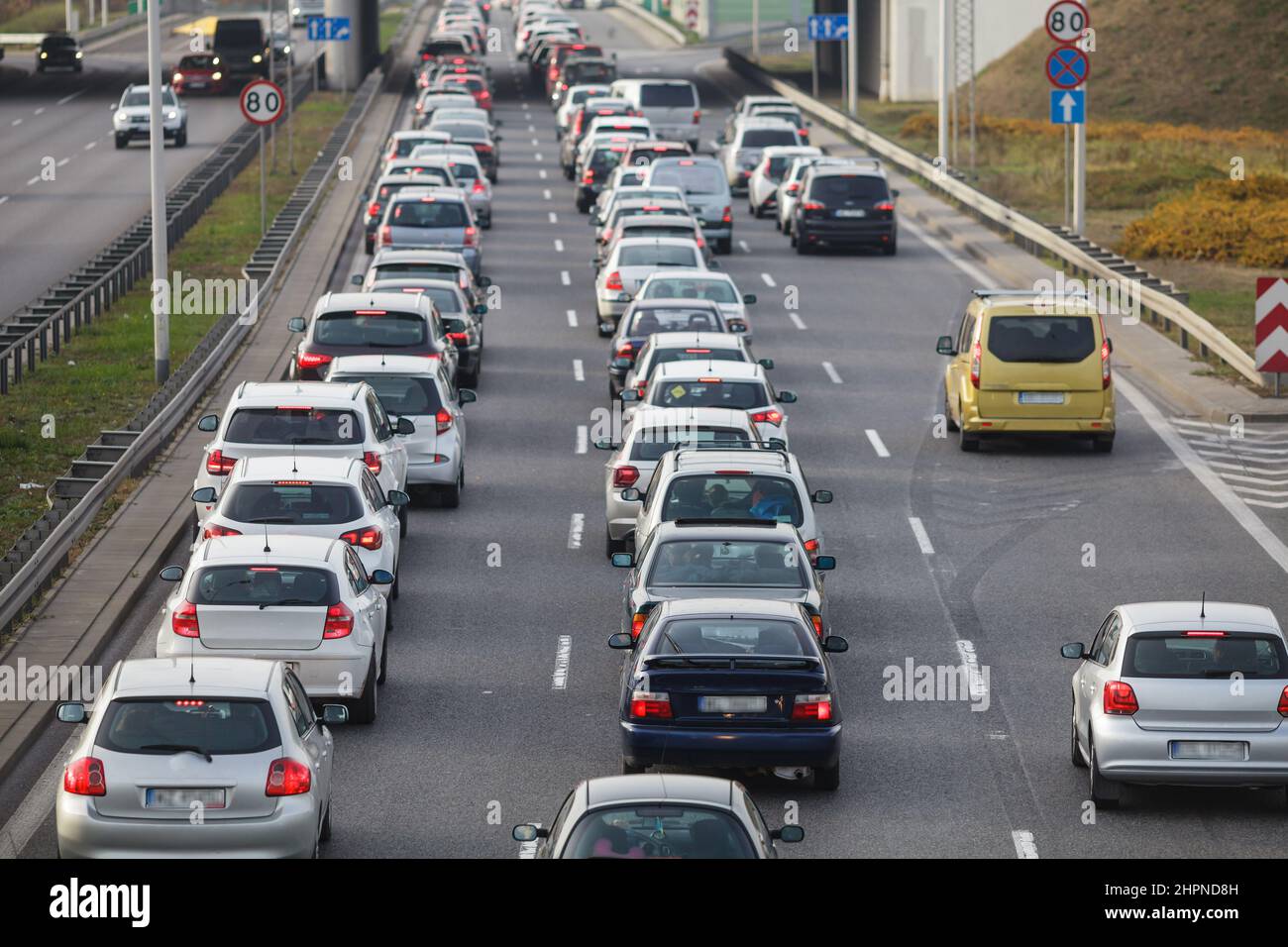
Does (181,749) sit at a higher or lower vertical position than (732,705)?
higher

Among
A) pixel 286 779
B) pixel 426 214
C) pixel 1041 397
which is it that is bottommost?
pixel 1041 397

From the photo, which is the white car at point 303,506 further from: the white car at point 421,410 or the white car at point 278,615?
the white car at point 421,410

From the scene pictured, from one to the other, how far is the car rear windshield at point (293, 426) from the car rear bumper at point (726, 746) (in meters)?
7.51

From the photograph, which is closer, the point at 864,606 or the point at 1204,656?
the point at 1204,656

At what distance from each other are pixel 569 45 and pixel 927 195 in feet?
120

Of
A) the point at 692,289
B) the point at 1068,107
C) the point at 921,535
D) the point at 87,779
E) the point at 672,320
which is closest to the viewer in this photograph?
the point at 87,779

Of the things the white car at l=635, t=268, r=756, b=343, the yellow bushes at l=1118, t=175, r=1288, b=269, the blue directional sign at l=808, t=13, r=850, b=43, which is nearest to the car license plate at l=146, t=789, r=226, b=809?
the white car at l=635, t=268, r=756, b=343

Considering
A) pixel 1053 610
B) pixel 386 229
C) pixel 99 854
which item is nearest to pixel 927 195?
pixel 386 229

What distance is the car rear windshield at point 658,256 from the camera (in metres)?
36.4

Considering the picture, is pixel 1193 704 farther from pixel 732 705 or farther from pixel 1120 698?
pixel 732 705

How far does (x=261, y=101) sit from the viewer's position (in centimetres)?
4141

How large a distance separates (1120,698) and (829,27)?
70.8 meters

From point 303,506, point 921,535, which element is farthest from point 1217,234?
point 303,506

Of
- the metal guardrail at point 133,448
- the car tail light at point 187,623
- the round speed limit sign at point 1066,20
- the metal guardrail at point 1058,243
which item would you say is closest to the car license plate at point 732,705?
the car tail light at point 187,623
